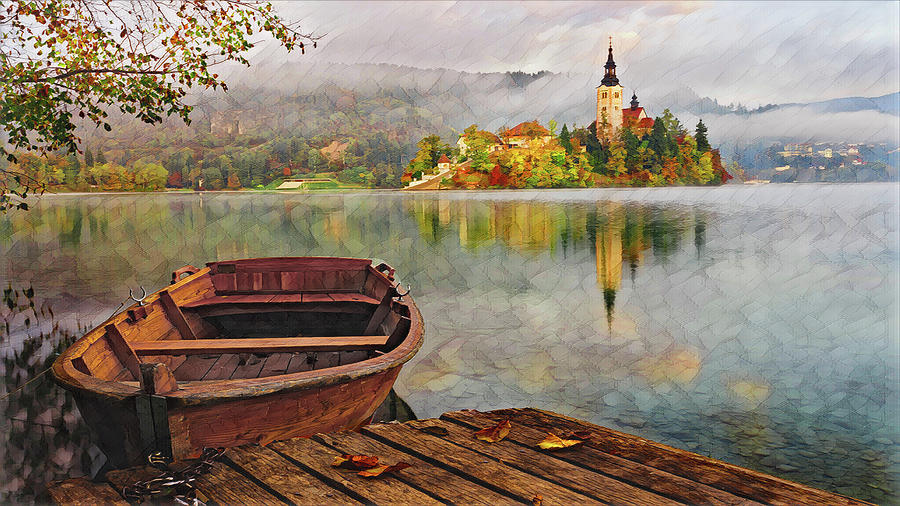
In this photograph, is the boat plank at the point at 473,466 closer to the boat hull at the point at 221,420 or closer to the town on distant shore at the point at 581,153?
the boat hull at the point at 221,420

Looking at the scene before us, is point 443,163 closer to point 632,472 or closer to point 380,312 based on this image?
point 380,312

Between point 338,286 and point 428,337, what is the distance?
3.97ft

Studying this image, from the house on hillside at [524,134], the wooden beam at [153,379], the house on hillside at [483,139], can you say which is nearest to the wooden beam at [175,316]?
the wooden beam at [153,379]

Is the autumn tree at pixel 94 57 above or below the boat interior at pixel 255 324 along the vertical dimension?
above

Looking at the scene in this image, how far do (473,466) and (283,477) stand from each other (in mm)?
412

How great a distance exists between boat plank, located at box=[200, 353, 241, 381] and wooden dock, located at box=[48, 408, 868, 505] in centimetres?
110

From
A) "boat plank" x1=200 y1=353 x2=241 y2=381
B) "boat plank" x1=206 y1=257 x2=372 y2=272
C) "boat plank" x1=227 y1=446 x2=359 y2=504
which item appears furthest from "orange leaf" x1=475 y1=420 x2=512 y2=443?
"boat plank" x1=206 y1=257 x2=372 y2=272

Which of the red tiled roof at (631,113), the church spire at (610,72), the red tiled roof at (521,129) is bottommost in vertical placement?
the red tiled roof at (521,129)

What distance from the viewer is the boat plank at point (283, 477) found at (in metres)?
1.33

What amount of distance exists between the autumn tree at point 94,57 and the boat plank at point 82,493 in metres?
2.27

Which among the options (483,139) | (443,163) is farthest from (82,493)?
(483,139)

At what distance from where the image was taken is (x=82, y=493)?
1.30 metres

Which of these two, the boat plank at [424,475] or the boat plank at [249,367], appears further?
the boat plank at [249,367]

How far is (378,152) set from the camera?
661cm
